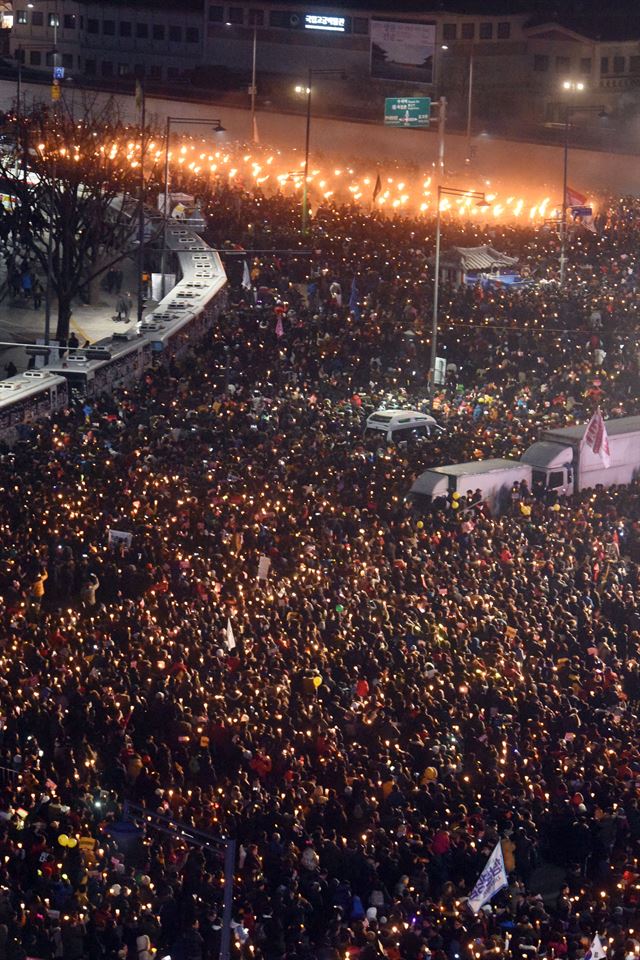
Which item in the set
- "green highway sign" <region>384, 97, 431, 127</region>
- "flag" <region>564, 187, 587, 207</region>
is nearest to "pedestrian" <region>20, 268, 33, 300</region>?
"green highway sign" <region>384, 97, 431, 127</region>

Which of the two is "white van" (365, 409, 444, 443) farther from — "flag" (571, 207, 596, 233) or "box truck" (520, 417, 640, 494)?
"flag" (571, 207, 596, 233)

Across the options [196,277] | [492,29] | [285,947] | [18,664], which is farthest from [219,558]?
[492,29]

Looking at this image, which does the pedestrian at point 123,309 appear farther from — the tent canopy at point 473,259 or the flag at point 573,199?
the flag at point 573,199

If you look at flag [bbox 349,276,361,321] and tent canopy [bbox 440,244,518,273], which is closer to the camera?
flag [bbox 349,276,361,321]

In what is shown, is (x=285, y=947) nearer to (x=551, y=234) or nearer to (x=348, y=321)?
(x=348, y=321)

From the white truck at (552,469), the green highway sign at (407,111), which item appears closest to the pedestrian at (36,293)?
the green highway sign at (407,111)
